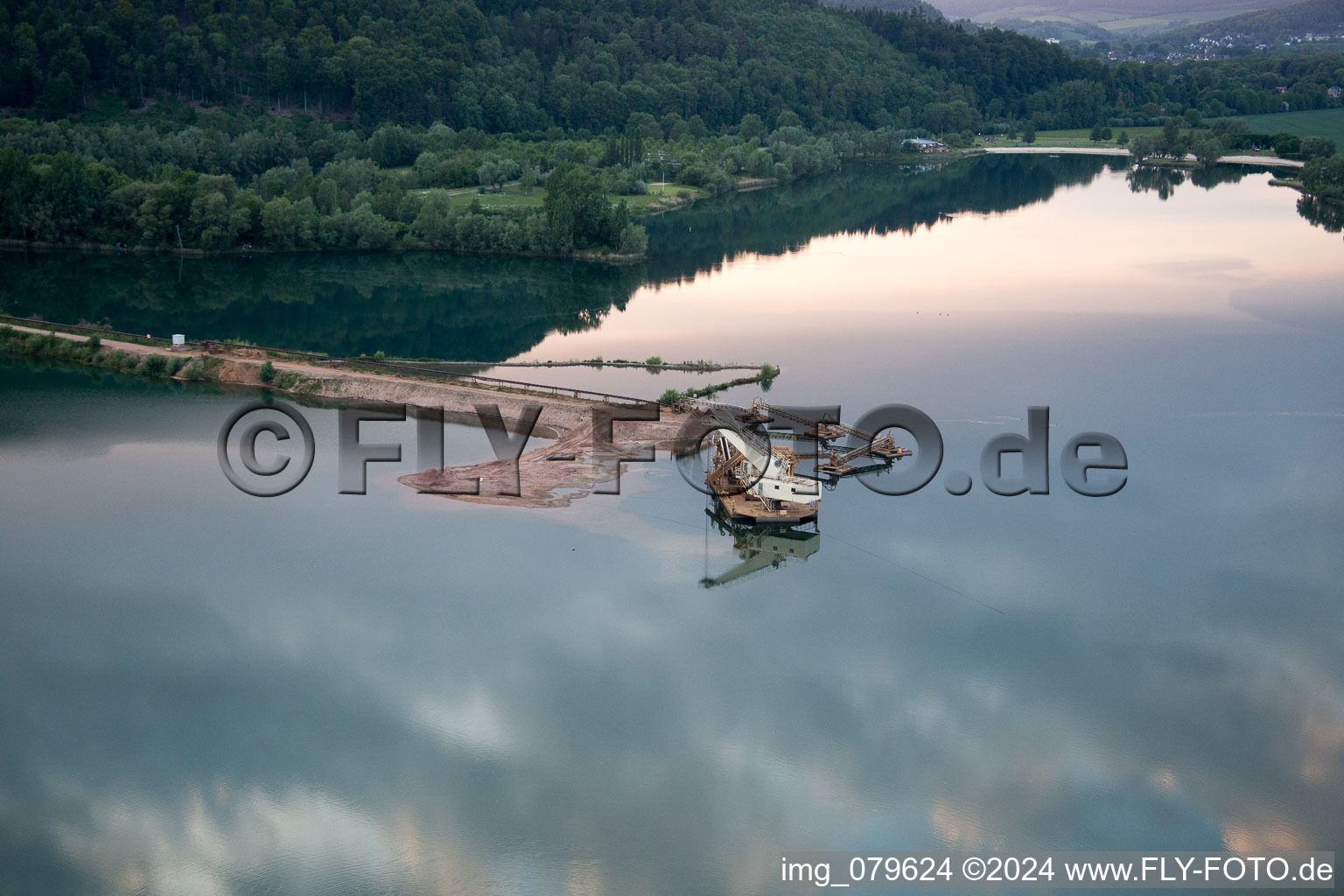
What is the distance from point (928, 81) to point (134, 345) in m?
85.3

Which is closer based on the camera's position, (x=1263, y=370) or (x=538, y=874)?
(x=538, y=874)

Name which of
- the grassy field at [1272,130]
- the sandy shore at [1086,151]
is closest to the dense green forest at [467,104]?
the grassy field at [1272,130]

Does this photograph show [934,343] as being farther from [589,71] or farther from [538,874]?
[589,71]

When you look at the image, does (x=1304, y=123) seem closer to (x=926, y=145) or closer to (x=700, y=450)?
(x=926, y=145)

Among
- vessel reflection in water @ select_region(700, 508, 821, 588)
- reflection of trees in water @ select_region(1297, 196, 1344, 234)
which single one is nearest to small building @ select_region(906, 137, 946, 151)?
reflection of trees in water @ select_region(1297, 196, 1344, 234)

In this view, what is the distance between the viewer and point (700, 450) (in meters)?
27.9

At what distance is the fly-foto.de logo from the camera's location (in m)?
25.9

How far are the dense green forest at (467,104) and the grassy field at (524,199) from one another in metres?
0.99

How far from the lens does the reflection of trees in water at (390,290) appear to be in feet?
129

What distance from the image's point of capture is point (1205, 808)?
1653cm

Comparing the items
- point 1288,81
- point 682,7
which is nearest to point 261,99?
point 682,7

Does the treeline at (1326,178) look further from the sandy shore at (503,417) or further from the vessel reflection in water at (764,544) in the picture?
the vessel reflection in water at (764,544)

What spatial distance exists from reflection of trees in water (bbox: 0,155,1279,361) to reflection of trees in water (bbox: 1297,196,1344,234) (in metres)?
18.7

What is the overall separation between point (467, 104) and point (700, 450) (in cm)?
5660
